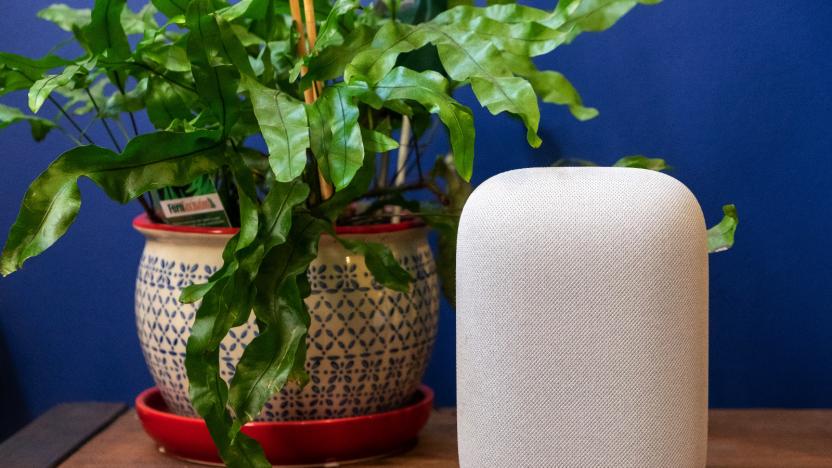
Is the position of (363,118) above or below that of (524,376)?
above

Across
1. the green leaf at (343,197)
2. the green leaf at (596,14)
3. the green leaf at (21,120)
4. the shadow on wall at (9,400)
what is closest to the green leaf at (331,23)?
the green leaf at (343,197)

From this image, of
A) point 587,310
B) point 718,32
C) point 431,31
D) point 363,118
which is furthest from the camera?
point 718,32

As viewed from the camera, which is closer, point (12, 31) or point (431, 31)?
point (431, 31)

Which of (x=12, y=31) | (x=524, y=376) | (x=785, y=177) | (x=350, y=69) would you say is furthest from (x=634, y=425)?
(x=12, y=31)

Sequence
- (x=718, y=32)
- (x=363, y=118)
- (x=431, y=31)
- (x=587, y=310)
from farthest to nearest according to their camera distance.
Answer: (x=718, y=32), (x=363, y=118), (x=431, y=31), (x=587, y=310)

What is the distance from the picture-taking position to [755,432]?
3.38 feet

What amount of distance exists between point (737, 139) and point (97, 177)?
751 mm

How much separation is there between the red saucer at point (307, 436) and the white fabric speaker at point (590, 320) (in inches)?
8.4

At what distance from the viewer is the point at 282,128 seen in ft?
2.49

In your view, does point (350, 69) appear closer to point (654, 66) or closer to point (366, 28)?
point (366, 28)

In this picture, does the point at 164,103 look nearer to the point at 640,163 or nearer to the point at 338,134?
the point at 338,134

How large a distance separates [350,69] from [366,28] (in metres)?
0.08

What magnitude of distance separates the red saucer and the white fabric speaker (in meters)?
0.21

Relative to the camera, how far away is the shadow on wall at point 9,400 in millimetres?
1244
